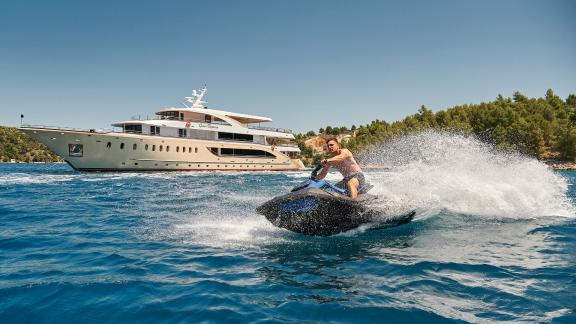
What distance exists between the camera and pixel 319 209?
777 cm

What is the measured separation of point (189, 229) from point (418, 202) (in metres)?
5.84

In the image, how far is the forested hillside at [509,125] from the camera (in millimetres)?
66250

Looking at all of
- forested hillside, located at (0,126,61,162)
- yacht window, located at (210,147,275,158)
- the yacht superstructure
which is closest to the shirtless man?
the yacht superstructure

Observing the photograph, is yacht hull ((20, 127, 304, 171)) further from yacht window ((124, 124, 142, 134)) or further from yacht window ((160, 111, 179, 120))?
yacht window ((160, 111, 179, 120))

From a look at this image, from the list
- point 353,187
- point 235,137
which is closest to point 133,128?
point 235,137

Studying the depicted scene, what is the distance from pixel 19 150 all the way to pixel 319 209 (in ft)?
475

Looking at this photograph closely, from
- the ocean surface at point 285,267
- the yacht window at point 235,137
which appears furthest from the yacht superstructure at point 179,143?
the ocean surface at point 285,267

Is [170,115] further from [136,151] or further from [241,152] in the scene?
[241,152]

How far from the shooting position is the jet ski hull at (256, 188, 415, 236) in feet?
25.4

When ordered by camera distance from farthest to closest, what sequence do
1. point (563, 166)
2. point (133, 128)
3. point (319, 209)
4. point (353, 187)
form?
point (563, 166), point (133, 128), point (353, 187), point (319, 209)

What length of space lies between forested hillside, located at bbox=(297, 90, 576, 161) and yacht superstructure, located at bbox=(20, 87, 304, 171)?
40.6 m

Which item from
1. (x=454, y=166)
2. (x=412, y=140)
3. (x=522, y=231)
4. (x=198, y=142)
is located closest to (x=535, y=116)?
(x=412, y=140)

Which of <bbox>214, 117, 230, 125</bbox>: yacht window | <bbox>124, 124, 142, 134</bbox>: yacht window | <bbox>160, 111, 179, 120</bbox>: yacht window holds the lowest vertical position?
<bbox>124, 124, 142, 134</bbox>: yacht window

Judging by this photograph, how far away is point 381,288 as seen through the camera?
5.22m
